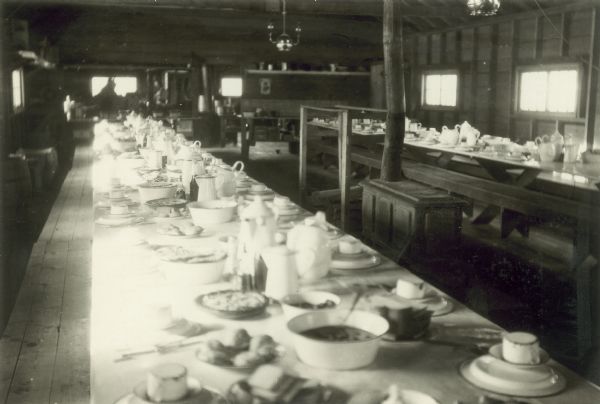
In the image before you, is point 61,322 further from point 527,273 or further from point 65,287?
point 527,273

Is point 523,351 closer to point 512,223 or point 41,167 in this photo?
point 512,223

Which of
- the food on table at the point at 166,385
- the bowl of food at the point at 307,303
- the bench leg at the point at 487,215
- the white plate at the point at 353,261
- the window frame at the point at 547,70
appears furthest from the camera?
the window frame at the point at 547,70

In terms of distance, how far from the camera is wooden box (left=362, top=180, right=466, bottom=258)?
16.9 ft

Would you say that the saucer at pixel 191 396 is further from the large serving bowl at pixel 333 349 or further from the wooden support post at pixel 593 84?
the wooden support post at pixel 593 84

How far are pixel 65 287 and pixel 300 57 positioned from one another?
1334 cm

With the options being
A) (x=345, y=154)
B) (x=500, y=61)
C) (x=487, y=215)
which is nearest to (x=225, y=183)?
(x=345, y=154)

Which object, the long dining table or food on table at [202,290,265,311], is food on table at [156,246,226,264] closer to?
the long dining table

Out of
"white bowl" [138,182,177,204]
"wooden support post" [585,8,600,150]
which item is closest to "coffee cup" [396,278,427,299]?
"white bowl" [138,182,177,204]

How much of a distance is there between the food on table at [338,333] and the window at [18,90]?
12.0 meters

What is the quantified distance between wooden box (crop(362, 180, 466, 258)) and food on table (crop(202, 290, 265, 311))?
3.08 metres

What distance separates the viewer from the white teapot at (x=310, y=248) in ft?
8.28

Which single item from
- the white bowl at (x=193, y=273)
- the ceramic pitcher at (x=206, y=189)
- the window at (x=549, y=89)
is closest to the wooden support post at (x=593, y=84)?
the window at (x=549, y=89)

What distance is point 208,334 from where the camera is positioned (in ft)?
6.74

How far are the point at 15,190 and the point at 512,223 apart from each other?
5798mm
